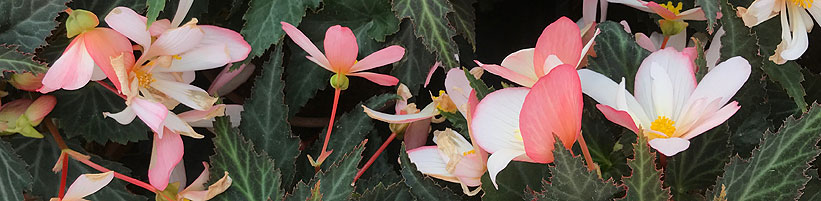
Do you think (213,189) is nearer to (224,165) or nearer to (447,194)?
(224,165)

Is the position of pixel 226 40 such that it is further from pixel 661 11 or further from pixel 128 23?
pixel 661 11

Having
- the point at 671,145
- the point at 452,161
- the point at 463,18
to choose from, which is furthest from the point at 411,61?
the point at 671,145

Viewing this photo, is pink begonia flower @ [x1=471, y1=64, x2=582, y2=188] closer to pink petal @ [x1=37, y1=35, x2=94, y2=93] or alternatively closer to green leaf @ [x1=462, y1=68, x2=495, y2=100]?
green leaf @ [x1=462, y1=68, x2=495, y2=100]

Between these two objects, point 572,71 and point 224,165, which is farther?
point 224,165

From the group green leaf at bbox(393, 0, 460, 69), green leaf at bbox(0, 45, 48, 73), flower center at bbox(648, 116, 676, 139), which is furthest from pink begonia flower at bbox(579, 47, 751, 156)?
green leaf at bbox(0, 45, 48, 73)

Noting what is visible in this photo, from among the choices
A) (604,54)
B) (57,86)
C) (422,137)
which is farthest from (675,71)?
(57,86)

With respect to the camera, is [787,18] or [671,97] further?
[787,18]
